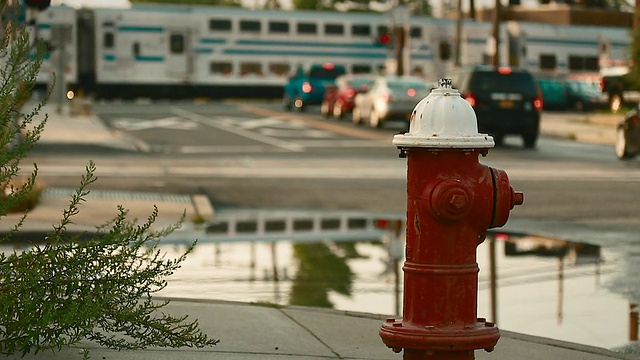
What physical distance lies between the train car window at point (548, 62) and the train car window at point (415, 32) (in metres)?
7.13

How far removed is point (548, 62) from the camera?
71.4m

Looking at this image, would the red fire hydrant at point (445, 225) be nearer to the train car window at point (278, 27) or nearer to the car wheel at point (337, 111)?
the car wheel at point (337, 111)

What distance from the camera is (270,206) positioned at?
17.5 meters

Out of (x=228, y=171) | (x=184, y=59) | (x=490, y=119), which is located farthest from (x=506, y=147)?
(x=184, y=59)

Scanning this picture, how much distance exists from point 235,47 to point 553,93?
14096 mm

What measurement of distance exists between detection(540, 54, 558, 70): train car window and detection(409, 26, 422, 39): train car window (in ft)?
23.4

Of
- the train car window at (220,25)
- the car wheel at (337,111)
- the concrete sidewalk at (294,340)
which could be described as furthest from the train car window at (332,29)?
the concrete sidewalk at (294,340)

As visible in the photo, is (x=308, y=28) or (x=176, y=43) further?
(x=308, y=28)

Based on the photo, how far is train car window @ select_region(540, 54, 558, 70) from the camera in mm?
71125

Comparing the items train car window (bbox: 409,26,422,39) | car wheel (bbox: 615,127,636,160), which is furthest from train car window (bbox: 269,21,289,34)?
car wheel (bbox: 615,127,636,160)

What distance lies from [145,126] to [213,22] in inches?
928

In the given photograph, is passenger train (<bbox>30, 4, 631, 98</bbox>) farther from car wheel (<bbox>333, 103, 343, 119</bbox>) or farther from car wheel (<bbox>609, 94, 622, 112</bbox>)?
car wheel (<bbox>333, 103, 343, 119</bbox>)

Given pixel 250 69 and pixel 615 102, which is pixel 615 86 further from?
pixel 250 69

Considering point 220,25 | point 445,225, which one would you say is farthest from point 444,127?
point 220,25
